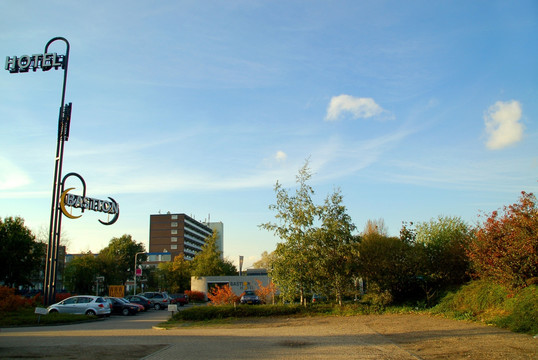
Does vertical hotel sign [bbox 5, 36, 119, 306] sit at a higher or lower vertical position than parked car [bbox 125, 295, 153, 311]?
higher

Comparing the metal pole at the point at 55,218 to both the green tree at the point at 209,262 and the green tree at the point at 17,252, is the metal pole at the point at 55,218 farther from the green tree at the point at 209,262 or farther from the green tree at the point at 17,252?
the green tree at the point at 209,262

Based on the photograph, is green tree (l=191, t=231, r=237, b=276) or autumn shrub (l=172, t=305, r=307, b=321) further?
green tree (l=191, t=231, r=237, b=276)

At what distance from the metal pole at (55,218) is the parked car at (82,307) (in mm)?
1634

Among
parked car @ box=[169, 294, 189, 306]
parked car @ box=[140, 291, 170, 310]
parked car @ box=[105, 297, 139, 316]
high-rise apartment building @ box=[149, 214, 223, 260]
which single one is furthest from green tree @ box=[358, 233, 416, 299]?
high-rise apartment building @ box=[149, 214, 223, 260]

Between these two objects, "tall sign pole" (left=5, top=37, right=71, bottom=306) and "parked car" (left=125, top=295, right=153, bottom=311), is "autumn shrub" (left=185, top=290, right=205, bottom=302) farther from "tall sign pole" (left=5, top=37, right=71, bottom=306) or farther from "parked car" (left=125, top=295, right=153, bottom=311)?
"tall sign pole" (left=5, top=37, right=71, bottom=306)

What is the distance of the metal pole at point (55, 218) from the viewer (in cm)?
2608

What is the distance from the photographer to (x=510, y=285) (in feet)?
55.2

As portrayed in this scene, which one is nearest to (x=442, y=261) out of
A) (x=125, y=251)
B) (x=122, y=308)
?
(x=122, y=308)

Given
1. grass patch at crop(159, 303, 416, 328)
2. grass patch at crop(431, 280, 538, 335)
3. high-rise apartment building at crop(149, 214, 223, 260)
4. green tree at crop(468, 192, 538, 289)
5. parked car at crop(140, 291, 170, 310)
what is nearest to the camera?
grass patch at crop(431, 280, 538, 335)

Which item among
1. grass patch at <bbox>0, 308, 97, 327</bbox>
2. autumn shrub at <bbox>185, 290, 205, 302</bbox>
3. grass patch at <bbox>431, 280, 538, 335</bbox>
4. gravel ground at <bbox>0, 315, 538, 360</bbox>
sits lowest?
autumn shrub at <bbox>185, 290, 205, 302</bbox>

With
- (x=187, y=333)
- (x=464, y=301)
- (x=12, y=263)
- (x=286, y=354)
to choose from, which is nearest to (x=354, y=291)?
(x=464, y=301)

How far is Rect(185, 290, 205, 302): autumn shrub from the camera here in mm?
46781

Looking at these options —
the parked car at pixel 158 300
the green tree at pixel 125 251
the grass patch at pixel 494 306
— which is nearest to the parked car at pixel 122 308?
the parked car at pixel 158 300

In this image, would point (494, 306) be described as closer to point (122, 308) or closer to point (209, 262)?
point (122, 308)
